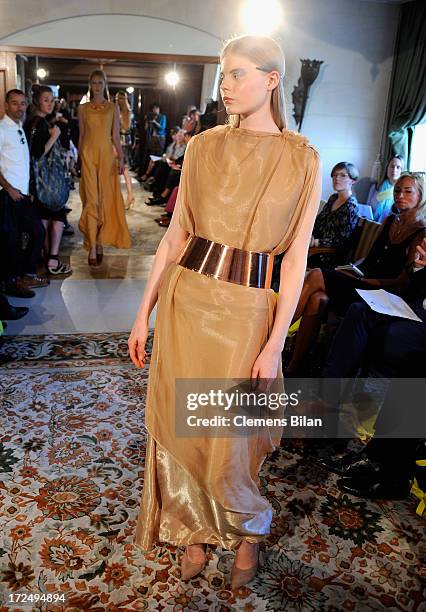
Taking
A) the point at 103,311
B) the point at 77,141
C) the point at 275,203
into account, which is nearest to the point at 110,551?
the point at 275,203

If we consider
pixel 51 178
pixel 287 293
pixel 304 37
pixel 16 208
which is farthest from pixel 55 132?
pixel 287 293

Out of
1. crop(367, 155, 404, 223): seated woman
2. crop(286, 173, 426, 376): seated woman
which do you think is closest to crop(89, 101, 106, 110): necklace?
crop(367, 155, 404, 223): seated woman

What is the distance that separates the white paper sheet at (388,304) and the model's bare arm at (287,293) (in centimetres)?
115

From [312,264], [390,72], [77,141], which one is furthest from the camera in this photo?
[390,72]

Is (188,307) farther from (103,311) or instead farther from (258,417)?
(103,311)

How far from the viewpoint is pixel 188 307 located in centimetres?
143

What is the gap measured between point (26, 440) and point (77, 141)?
3.57 metres

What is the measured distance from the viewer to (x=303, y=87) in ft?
18.0

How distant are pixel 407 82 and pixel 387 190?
1.19 meters

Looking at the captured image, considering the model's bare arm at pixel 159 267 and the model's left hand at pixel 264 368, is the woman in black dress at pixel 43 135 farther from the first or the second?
the model's left hand at pixel 264 368

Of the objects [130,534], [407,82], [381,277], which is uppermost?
[407,82]

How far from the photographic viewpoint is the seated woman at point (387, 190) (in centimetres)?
496

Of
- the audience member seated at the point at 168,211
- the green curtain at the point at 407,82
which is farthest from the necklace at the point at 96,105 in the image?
the green curtain at the point at 407,82

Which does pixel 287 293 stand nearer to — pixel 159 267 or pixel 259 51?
pixel 159 267
